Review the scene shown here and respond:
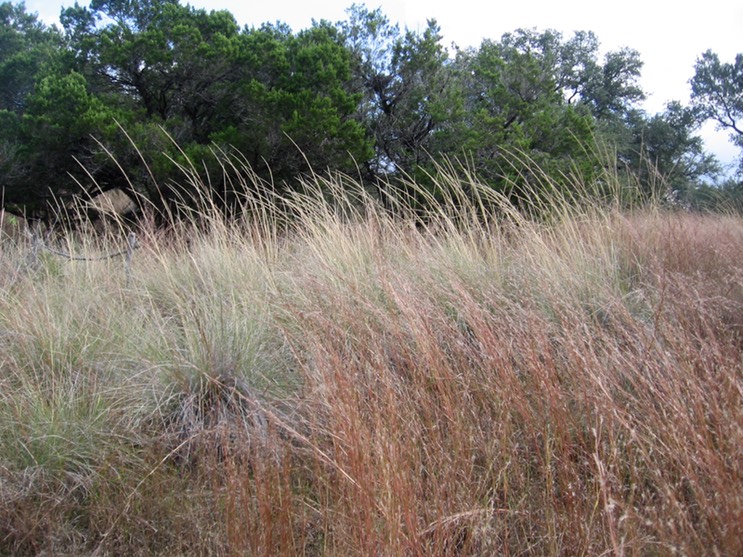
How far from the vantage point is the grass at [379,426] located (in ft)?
4.95

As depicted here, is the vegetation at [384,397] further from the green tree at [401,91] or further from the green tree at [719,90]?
the green tree at [719,90]

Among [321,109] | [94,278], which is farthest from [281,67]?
[94,278]

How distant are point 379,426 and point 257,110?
Result: 9.18 m

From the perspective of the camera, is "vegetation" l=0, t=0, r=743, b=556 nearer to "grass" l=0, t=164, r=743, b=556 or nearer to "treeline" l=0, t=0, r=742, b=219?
"grass" l=0, t=164, r=743, b=556

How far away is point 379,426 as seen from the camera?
1590 millimetres

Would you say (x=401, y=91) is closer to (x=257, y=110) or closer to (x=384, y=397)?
(x=257, y=110)

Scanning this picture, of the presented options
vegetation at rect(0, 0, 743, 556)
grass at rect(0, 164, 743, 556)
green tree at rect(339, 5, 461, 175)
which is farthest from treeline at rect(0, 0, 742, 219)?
grass at rect(0, 164, 743, 556)

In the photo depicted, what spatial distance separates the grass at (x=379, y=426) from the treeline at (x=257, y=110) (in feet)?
21.4

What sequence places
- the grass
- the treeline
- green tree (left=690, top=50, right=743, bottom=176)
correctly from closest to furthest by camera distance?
the grass → the treeline → green tree (left=690, top=50, right=743, bottom=176)

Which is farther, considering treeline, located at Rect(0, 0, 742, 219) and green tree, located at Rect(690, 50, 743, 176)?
green tree, located at Rect(690, 50, 743, 176)

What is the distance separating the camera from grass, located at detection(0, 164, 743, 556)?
1509 mm

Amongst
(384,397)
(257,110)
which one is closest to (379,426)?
(384,397)

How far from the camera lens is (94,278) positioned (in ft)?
13.7

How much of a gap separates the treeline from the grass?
652cm
